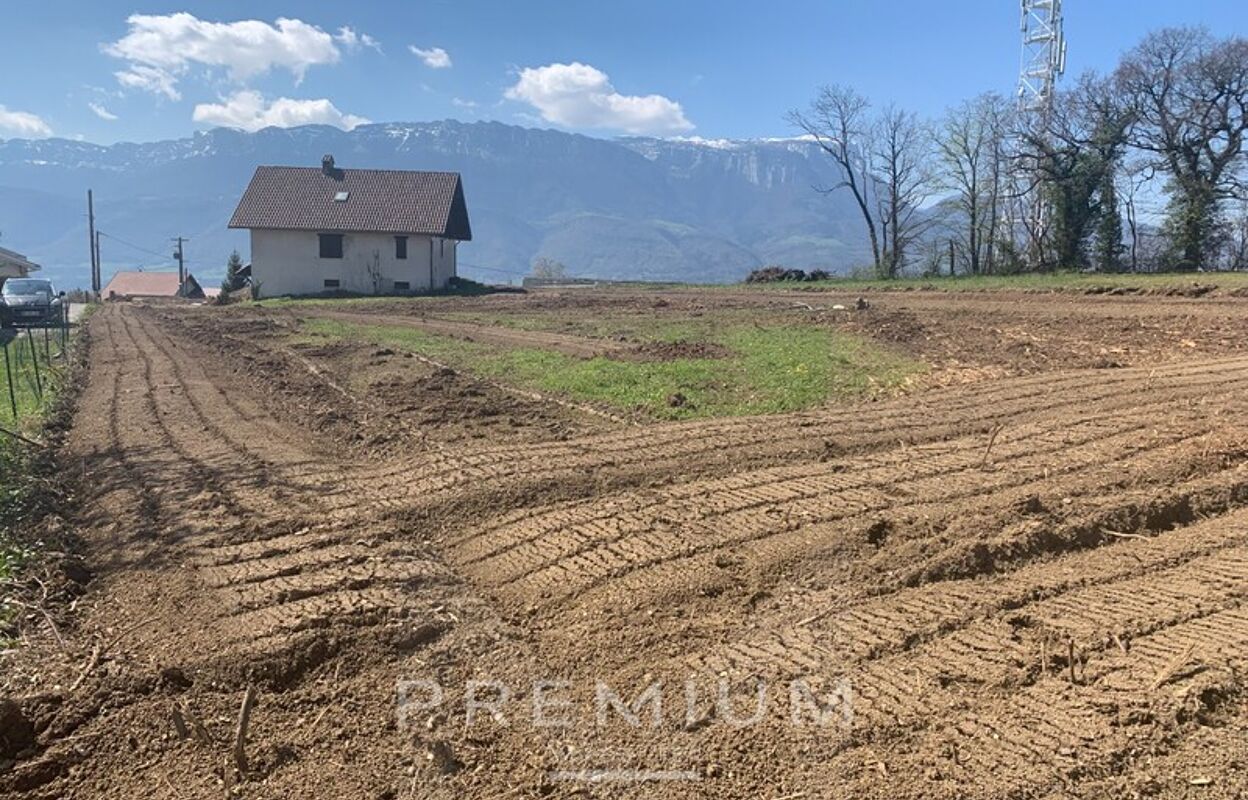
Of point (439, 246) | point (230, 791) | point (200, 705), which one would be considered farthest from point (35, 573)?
point (439, 246)

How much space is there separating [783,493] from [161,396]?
9.29 meters

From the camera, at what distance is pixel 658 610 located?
484 centimetres

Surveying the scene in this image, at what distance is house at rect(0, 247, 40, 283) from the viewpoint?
143 feet

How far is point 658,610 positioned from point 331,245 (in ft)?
139

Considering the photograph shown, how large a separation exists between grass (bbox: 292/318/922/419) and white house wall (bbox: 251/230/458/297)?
25.8 metres

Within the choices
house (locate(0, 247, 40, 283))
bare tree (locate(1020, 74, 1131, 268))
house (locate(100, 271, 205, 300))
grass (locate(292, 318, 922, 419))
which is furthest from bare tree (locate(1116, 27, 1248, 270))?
house (locate(100, 271, 205, 300))

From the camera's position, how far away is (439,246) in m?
44.4

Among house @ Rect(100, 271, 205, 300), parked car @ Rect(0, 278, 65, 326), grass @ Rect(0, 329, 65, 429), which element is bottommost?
grass @ Rect(0, 329, 65, 429)

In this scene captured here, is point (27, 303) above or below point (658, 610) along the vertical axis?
above

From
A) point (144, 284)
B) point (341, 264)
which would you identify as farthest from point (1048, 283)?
point (144, 284)

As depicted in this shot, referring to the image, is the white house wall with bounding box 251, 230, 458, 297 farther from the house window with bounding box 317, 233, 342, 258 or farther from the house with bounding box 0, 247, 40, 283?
the house with bounding box 0, 247, 40, 283

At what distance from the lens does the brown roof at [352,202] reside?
43.0 meters

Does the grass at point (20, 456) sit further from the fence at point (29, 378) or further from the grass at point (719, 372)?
the grass at point (719, 372)

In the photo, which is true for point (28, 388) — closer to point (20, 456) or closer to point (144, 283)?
point (20, 456)
